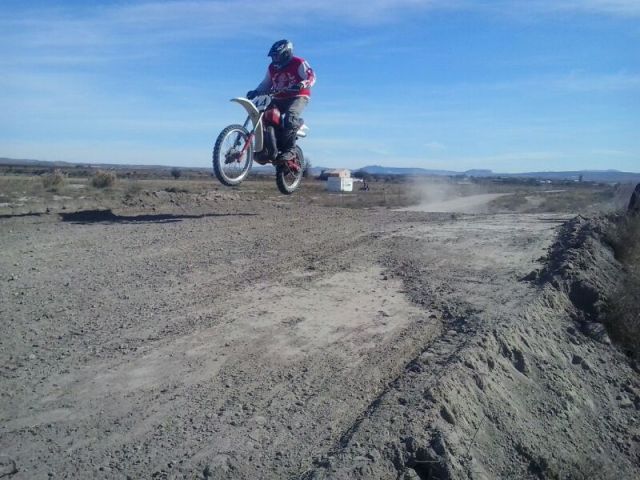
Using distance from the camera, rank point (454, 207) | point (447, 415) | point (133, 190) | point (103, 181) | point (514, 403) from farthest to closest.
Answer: point (103, 181) < point (454, 207) < point (133, 190) < point (514, 403) < point (447, 415)

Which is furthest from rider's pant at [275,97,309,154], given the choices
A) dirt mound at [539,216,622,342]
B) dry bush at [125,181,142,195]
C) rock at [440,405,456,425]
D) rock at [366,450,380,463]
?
rock at [366,450,380,463]

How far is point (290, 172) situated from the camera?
14.3 metres

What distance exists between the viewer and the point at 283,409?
14.8 ft

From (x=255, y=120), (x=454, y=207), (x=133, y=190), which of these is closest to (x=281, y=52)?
(x=255, y=120)

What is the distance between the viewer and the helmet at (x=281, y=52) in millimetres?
12820

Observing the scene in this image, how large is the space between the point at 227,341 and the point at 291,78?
8.53m

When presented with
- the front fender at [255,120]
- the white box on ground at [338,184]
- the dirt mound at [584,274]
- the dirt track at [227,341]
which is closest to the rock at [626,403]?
the dirt mound at [584,274]

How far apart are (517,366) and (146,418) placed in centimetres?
407

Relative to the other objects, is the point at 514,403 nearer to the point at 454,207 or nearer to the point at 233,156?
the point at 233,156

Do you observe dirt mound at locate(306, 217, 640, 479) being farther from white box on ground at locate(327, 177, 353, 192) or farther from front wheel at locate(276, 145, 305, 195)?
white box on ground at locate(327, 177, 353, 192)

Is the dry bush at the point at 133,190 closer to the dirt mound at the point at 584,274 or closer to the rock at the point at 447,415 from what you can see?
the dirt mound at the point at 584,274

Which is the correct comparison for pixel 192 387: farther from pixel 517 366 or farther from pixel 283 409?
pixel 517 366

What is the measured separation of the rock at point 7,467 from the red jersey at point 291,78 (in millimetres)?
10375

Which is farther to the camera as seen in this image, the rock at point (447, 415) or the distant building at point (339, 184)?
the distant building at point (339, 184)
